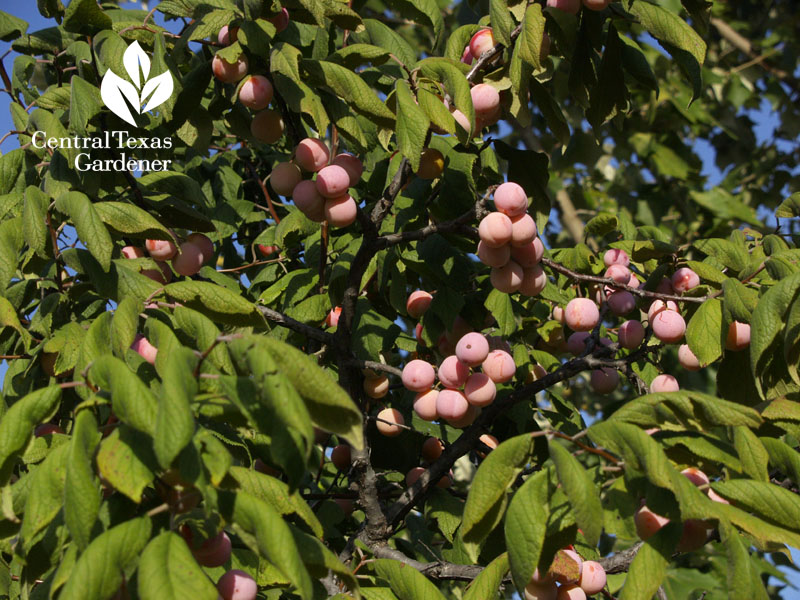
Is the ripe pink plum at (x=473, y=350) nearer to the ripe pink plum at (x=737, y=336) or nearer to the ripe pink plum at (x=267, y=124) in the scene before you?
the ripe pink plum at (x=737, y=336)

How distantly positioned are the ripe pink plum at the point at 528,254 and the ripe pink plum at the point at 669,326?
308 millimetres

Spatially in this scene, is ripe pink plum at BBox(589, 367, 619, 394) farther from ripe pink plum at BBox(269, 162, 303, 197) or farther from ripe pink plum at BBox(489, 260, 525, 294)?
ripe pink plum at BBox(269, 162, 303, 197)

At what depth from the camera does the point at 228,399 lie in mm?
1134

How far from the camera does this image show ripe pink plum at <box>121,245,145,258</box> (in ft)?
6.38

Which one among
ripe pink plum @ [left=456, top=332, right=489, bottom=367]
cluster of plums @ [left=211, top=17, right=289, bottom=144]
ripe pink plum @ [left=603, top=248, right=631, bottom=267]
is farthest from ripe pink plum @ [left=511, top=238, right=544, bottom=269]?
cluster of plums @ [left=211, top=17, right=289, bottom=144]

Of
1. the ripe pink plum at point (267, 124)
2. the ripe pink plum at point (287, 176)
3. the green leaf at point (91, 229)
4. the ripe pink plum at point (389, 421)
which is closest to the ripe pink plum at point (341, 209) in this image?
the ripe pink plum at point (287, 176)

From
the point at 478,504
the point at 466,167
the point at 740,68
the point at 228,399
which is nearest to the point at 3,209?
the point at 228,399

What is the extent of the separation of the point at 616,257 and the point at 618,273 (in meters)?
0.09

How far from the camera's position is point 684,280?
1857mm

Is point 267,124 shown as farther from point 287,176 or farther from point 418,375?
point 418,375

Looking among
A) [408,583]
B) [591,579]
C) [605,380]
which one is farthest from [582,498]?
[605,380]

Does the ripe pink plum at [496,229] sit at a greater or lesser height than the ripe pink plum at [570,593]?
greater

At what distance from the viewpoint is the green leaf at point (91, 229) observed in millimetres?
1504

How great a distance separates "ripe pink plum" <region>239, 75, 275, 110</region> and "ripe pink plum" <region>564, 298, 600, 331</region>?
0.87 metres
